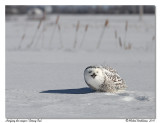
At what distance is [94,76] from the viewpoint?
4953 millimetres

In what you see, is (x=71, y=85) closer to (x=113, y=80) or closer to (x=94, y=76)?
(x=113, y=80)

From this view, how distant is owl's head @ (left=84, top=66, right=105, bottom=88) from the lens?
493cm

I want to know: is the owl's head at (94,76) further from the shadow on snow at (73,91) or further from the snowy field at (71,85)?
the shadow on snow at (73,91)

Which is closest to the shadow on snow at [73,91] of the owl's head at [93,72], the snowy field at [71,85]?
the snowy field at [71,85]

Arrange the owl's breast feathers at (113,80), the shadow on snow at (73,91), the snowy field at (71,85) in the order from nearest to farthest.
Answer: the snowy field at (71,85), the owl's breast feathers at (113,80), the shadow on snow at (73,91)

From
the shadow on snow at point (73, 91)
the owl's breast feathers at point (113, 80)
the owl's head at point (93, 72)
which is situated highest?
the owl's head at point (93, 72)

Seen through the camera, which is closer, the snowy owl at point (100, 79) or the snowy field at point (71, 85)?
the snowy field at point (71, 85)

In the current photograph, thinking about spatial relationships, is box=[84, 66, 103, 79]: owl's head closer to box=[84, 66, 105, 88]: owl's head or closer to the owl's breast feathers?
box=[84, 66, 105, 88]: owl's head

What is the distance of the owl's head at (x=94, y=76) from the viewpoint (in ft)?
16.2

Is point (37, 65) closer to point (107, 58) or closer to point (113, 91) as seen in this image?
point (107, 58)

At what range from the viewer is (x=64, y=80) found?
21.7ft

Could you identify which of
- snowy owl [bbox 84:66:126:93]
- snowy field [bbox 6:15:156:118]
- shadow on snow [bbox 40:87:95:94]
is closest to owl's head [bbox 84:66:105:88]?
snowy owl [bbox 84:66:126:93]

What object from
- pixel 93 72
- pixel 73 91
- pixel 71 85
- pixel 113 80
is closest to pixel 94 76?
pixel 93 72
